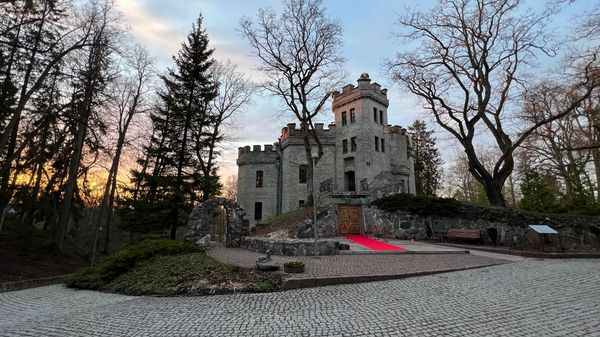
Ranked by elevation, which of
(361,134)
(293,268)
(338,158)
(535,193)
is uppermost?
(361,134)

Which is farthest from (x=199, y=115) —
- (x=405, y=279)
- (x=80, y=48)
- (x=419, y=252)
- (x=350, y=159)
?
(x=405, y=279)

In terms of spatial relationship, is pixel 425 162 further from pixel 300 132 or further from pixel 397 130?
pixel 300 132

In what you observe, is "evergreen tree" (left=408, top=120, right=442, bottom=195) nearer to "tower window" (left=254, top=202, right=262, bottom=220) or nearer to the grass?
"tower window" (left=254, top=202, right=262, bottom=220)

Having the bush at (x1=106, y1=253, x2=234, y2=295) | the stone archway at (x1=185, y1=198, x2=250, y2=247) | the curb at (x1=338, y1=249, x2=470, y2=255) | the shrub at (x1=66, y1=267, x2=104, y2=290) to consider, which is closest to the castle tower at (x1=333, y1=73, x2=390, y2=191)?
the stone archway at (x1=185, y1=198, x2=250, y2=247)

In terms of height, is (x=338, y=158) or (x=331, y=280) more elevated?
(x=338, y=158)

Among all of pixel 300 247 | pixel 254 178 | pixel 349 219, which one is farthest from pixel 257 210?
pixel 300 247

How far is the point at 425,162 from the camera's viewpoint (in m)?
35.7

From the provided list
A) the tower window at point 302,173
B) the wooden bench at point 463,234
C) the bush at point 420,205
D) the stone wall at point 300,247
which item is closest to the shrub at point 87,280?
the stone wall at point 300,247

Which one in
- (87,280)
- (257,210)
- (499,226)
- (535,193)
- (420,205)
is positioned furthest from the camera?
(257,210)

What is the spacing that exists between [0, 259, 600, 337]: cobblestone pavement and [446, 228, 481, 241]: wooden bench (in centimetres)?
752

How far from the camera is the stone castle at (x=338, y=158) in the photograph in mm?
26047

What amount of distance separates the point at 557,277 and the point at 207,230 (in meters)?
12.9

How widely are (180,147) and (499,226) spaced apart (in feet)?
62.1

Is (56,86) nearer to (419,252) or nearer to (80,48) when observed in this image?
(80,48)
